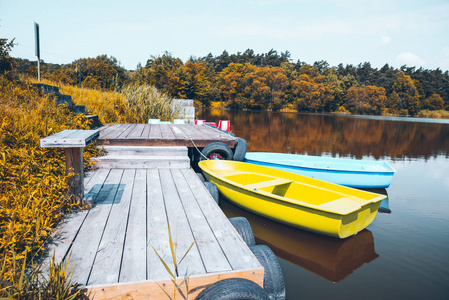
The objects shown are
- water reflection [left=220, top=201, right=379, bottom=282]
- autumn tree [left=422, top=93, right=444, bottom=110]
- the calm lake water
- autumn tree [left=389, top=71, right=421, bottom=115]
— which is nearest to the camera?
the calm lake water

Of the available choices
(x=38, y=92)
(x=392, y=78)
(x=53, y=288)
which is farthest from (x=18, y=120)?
(x=392, y=78)

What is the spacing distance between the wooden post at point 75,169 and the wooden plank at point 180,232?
961 millimetres

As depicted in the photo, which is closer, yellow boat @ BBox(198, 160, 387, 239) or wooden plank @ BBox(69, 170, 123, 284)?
wooden plank @ BBox(69, 170, 123, 284)

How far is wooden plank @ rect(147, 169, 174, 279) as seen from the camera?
2.05 metres

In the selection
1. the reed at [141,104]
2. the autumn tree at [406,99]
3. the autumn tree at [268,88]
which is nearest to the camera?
the reed at [141,104]

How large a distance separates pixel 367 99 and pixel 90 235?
59629 mm

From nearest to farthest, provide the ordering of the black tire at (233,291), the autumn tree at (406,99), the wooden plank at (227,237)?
1. the black tire at (233,291)
2. the wooden plank at (227,237)
3. the autumn tree at (406,99)

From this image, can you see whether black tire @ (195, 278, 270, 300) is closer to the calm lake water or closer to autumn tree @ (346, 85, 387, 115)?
Result: the calm lake water

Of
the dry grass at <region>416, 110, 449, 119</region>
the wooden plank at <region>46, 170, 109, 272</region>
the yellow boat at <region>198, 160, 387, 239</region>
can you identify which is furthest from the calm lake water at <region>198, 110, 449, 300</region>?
the dry grass at <region>416, 110, 449, 119</region>

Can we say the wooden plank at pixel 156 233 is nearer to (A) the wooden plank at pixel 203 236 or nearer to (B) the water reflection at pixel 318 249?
(A) the wooden plank at pixel 203 236

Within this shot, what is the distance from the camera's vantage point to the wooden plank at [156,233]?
205cm

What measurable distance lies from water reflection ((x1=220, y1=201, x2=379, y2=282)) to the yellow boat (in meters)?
0.32

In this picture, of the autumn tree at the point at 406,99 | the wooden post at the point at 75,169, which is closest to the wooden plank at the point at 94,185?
the wooden post at the point at 75,169

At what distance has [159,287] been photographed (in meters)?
1.90
